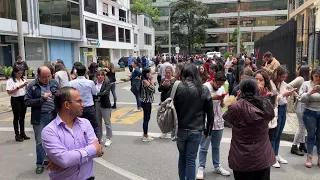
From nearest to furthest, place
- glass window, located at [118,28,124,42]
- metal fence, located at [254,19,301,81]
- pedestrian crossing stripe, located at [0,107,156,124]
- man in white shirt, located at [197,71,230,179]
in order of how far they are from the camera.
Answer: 1. man in white shirt, located at [197,71,230,179]
2. pedestrian crossing stripe, located at [0,107,156,124]
3. metal fence, located at [254,19,301,81]
4. glass window, located at [118,28,124,42]

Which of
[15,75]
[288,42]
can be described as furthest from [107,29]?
[15,75]

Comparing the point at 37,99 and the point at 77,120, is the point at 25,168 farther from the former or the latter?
the point at 77,120

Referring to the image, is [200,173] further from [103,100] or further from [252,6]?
[252,6]

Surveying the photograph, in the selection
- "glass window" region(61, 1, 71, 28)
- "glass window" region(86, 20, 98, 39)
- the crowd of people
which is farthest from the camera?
"glass window" region(86, 20, 98, 39)

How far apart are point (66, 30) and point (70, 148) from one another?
103 ft

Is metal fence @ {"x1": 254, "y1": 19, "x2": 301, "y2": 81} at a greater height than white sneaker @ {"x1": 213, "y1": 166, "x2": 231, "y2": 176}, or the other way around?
metal fence @ {"x1": 254, "y1": 19, "x2": 301, "y2": 81}

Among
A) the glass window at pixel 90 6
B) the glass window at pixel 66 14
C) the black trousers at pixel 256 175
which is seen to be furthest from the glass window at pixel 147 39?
the black trousers at pixel 256 175

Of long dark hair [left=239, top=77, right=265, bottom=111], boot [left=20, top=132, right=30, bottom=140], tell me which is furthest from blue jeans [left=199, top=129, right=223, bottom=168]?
boot [left=20, top=132, right=30, bottom=140]

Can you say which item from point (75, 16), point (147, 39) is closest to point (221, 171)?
point (75, 16)

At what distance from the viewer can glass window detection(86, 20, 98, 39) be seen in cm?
3675

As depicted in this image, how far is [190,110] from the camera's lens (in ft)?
13.2

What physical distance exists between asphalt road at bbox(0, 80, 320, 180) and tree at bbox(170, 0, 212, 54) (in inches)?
2220

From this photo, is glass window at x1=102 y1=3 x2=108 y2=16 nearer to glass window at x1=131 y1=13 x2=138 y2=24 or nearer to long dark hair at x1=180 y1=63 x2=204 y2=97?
glass window at x1=131 y1=13 x2=138 y2=24

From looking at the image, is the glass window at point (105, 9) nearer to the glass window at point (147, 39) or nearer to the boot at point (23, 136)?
the glass window at point (147, 39)
